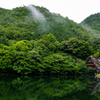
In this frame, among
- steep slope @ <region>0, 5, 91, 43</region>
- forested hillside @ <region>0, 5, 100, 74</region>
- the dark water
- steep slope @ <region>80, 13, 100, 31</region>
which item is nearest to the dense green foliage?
forested hillside @ <region>0, 5, 100, 74</region>

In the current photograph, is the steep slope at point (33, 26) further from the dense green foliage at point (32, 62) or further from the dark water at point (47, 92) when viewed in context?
the dark water at point (47, 92)

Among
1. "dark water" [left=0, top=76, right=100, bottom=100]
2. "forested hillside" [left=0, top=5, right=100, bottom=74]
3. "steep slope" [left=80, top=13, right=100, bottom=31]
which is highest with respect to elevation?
"steep slope" [left=80, top=13, right=100, bottom=31]

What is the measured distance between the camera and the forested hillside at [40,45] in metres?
28.2

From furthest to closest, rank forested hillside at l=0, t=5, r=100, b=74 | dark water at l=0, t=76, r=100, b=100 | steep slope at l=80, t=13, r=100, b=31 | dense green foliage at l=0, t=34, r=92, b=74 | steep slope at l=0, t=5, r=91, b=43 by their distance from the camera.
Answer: steep slope at l=80, t=13, r=100, b=31 → steep slope at l=0, t=5, r=91, b=43 → forested hillside at l=0, t=5, r=100, b=74 → dense green foliage at l=0, t=34, r=92, b=74 → dark water at l=0, t=76, r=100, b=100

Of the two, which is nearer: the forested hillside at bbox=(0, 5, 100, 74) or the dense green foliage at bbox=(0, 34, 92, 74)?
the dense green foliage at bbox=(0, 34, 92, 74)

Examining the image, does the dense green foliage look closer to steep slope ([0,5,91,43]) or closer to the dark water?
steep slope ([0,5,91,43])

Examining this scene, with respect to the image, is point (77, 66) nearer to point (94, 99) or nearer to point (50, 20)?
point (94, 99)

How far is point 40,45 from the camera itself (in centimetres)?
3350

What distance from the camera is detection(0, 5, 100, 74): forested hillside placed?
28203 mm

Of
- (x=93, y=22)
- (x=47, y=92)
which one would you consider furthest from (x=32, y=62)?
(x=93, y=22)

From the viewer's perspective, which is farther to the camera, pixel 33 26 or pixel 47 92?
pixel 33 26

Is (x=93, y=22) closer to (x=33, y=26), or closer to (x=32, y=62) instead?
(x=33, y=26)

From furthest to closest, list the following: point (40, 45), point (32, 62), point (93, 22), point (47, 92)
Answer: point (93, 22) → point (40, 45) → point (32, 62) → point (47, 92)

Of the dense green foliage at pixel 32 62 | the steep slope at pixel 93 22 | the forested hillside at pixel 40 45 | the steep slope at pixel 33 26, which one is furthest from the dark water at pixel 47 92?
the steep slope at pixel 93 22
